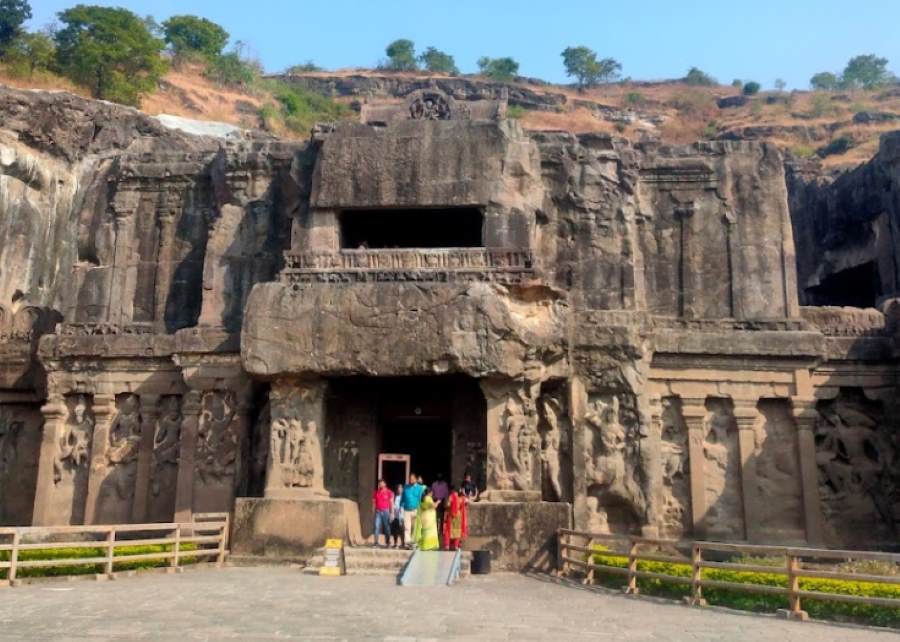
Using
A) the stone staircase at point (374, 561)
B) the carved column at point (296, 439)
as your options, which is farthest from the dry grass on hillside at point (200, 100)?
the stone staircase at point (374, 561)

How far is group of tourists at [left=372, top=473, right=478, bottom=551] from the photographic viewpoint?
15.3 metres

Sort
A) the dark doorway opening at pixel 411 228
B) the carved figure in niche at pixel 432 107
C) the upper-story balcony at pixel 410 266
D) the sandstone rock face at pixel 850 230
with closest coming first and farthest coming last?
the upper-story balcony at pixel 410 266, the carved figure in niche at pixel 432 107, the dark doorway opening at pixel 411 228, the sandstone rock face at pixel 850 230

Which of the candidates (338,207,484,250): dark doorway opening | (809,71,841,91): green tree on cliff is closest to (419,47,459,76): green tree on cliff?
(809,71,841,91): green tree on cliff

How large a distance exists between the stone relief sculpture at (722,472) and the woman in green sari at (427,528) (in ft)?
23.5

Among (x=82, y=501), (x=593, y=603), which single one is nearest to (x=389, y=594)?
(x=593, y=603)

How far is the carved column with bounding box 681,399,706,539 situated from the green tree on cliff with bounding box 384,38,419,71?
81.7m

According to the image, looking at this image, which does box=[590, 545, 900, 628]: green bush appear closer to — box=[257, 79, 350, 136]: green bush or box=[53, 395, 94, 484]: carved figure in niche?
box=[53, 395, 94, 484]: carved figure in niche

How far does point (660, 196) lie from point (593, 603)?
42.0 feet

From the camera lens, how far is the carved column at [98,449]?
19.6 meters

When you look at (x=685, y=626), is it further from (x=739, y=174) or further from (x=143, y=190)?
(x=143, y=190)

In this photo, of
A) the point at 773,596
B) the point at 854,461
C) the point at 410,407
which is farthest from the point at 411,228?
the point at 773,596

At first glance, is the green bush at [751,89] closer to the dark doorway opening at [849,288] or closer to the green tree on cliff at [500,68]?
the green tree on cliff at [500,68]

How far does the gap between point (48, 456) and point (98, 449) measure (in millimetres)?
1237

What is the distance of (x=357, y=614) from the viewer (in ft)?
33.3
